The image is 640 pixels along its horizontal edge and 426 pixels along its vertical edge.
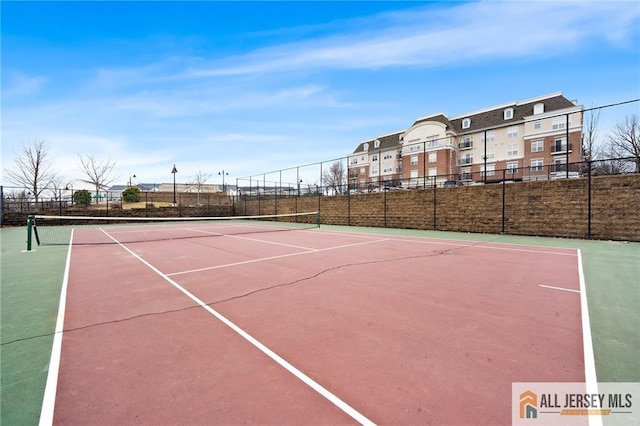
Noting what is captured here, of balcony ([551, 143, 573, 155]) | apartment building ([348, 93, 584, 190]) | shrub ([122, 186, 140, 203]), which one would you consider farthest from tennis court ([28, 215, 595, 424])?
balcony ([551, 143, 573, 155])

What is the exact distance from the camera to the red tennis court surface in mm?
2291

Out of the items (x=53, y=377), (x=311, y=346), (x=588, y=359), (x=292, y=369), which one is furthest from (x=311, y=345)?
(x=588, y=359)

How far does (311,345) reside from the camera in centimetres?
329

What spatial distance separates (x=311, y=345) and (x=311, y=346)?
0.8 inches

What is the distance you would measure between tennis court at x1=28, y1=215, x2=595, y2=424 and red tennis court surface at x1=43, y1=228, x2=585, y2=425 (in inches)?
0.6

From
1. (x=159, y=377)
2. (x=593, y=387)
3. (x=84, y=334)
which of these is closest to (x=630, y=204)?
(x=593, y=387)

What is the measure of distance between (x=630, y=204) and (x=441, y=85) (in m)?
11.8

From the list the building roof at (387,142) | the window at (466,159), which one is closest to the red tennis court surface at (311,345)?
the window at (466,159)

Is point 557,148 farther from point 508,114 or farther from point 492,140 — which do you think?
point 508,114

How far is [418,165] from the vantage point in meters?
47.1

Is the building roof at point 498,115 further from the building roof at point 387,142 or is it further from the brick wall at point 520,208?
the brick wall at point 520,208

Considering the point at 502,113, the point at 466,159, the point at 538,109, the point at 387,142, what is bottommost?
the point at 466,159

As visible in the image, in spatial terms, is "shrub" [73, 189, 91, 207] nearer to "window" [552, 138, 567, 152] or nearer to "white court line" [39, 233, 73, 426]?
"white court line" [39, 233, 73, 426]

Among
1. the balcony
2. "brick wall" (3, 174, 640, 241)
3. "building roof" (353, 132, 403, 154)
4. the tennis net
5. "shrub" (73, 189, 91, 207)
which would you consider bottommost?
the tennis net
